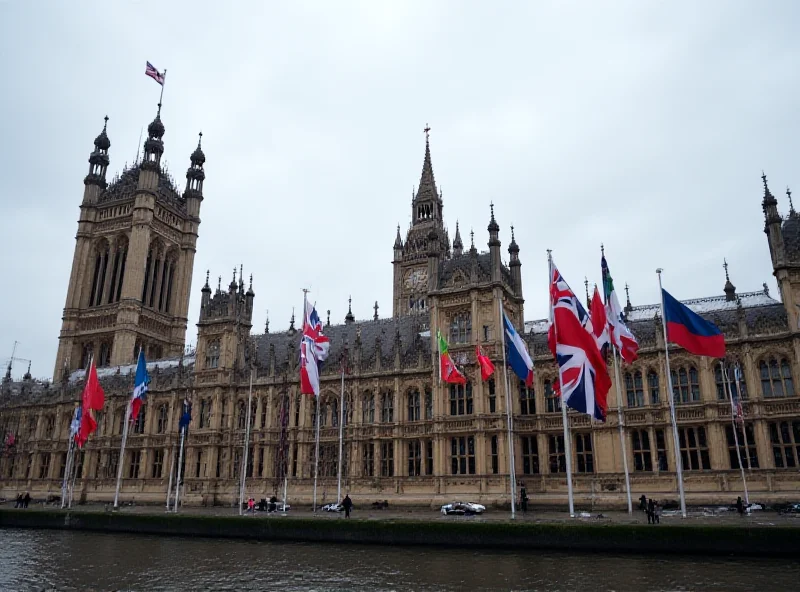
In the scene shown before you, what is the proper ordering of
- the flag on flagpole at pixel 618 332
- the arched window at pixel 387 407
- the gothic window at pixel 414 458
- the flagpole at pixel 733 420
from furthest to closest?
the arched window at pixel 387 407 < the gothic window at pixel 414 458 < the flagpole at pixel 733 420 < the flag on flagpole at pixel 618 332

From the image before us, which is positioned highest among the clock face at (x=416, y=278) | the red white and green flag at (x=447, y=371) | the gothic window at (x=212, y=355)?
the clock face at (x=416, y=278)

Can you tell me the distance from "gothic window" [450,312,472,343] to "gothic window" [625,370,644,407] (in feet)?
42.8

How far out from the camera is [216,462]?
6156 centimetres

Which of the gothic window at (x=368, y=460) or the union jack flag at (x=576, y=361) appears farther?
the gothic window at (x=368, y=460)

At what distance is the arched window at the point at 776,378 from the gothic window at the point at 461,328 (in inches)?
862

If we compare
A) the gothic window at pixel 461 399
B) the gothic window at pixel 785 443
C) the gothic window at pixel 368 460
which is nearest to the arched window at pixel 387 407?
the gothic window at pixel 368 460

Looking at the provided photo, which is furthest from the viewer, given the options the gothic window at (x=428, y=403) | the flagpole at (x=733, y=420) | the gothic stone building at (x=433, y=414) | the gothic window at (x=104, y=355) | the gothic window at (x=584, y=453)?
the gothic window at (x=104, y=355)

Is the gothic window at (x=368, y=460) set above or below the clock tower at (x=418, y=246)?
below

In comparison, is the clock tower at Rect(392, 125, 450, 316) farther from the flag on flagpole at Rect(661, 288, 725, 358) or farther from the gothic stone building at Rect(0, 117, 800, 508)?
the flag on flagpole at Rect(661, 288, 725, 358)

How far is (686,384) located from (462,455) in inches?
707

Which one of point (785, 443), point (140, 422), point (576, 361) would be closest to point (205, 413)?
point (140, 422)

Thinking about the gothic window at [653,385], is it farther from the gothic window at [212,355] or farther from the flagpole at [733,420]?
the gothic window at [212,355]

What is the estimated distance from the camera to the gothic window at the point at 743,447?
4428 cm

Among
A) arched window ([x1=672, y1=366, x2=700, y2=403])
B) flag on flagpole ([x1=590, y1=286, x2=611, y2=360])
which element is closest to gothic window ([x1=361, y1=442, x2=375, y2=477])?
arched window ([x1=672, y1=366, x2=700, y2=403])
